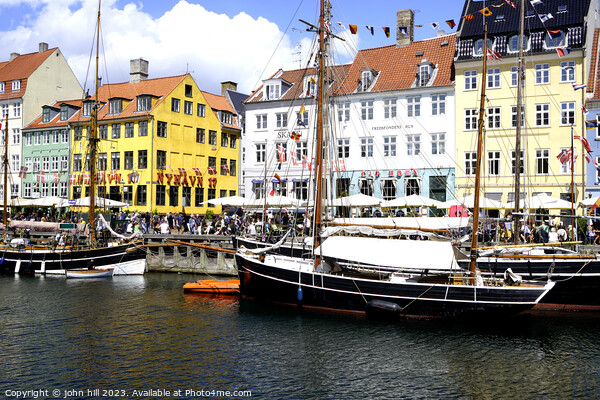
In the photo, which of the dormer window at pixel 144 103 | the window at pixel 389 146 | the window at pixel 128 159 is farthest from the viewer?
the window at pixel 128 159

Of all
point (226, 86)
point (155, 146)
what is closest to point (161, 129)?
point (155, 146)

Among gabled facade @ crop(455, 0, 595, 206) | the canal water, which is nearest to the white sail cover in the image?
the canal water

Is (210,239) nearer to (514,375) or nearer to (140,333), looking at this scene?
(140,333)

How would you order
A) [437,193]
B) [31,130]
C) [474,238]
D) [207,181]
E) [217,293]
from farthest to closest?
[31,130] < [207,181] < [437,193] < [217,293] < [474,238]

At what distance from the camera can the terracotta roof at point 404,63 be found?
49.0 metres

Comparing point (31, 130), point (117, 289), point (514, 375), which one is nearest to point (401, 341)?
point (514, 375)

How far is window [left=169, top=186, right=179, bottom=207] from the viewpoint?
56406 mm

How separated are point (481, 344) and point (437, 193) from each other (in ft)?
92.4

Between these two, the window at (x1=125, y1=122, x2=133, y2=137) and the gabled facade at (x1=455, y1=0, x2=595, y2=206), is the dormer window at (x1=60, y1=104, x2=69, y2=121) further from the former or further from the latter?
the gabled facade at (x1=455, y1=0, x2=595, y2=206)

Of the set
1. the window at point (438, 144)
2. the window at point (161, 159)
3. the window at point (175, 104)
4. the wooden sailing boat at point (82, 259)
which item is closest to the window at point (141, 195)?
the window at point (161, 159)

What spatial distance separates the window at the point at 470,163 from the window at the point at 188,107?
2785 cm

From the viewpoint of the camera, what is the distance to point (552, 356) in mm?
18234

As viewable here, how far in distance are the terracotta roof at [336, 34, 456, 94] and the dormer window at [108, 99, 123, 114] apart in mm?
22057

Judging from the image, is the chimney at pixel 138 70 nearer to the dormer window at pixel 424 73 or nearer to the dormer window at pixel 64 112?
the dormer window at pixel 64 112
